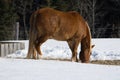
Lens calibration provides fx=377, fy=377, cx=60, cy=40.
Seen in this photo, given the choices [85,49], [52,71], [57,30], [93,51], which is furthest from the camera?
[93,51]

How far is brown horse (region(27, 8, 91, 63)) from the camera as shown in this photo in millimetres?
10062

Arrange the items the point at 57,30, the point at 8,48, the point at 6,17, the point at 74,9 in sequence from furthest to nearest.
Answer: the point at 74,9, the point at 6,17, the point at 8,48, the point at 57,30

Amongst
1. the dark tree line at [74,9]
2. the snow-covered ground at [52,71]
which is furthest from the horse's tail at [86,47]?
the dark tree line at [74,9]

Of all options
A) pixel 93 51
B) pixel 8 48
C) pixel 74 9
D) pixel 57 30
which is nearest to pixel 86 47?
pixel 57 30

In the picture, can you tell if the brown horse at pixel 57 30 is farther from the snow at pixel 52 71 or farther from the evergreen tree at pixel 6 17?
the evergreen tree at pixel 6 17

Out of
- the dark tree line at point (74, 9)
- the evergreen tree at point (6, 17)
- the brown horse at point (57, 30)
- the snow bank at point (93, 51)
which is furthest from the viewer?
the dark tree line at point (74, 9)

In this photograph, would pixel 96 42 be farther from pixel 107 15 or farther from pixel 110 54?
pixel 107 15

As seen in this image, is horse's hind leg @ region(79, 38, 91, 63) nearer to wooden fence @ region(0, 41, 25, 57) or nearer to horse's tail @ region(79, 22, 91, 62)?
horse's tail @ region(79, 22, 91, 62)

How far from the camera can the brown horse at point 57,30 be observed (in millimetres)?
10062

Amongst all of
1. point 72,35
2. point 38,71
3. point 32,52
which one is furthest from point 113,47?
point 38,71

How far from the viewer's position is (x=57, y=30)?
34.4ft

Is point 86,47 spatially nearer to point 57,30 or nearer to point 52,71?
point 57,30

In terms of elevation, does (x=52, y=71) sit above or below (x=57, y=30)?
below

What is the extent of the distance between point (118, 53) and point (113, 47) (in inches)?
71.5
